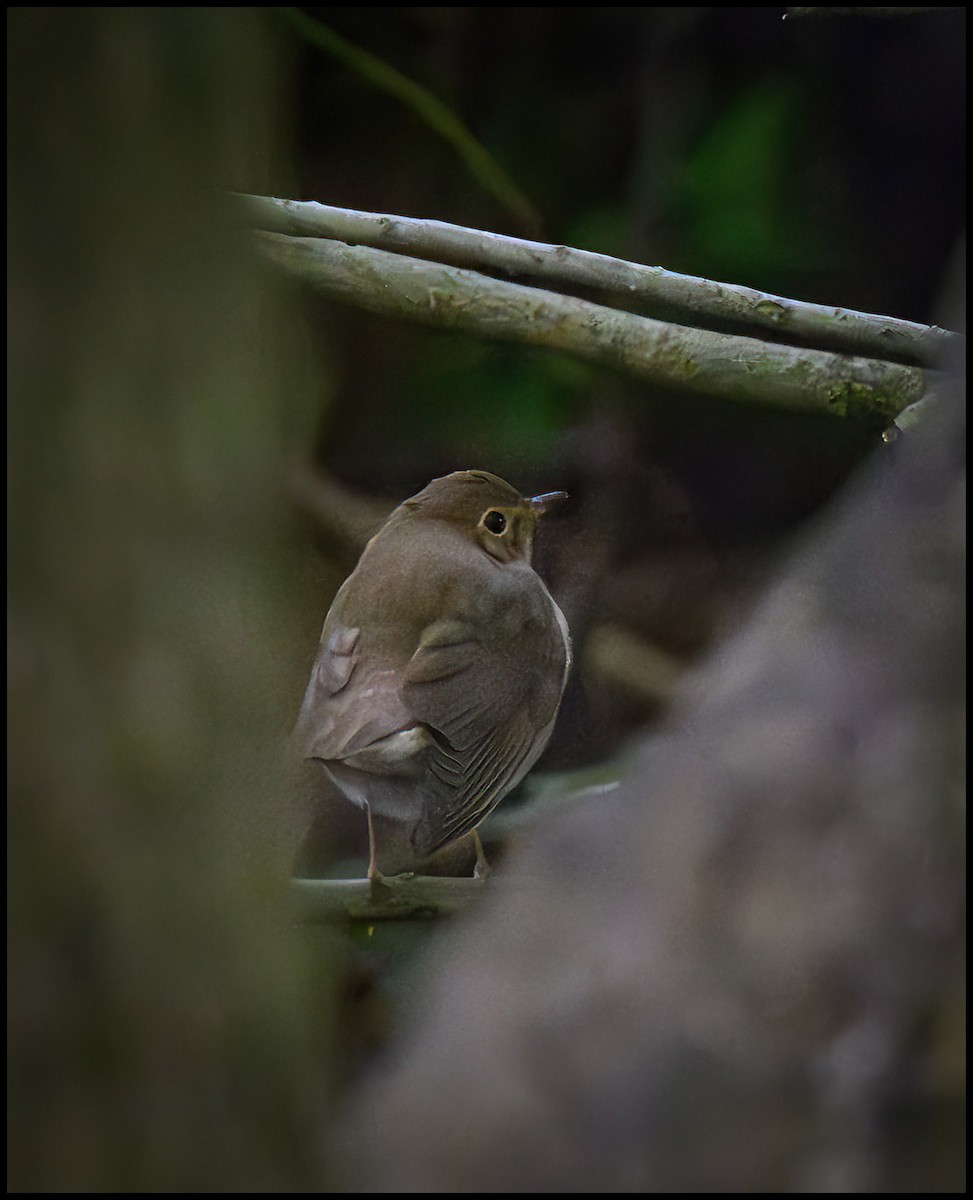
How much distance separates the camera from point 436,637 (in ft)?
3.65

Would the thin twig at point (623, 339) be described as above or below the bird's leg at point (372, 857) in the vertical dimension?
above

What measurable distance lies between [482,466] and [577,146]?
1.15ft

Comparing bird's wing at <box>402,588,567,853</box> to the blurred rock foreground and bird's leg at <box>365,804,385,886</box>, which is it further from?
the blurred rock foreground

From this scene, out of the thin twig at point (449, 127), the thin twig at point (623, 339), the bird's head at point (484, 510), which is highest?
the thin twig at point (449, 127)

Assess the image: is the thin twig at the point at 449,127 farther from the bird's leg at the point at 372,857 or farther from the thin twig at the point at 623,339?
the bird's leg at the point at 372,857

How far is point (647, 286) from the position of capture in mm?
1182

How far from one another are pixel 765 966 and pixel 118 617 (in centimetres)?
61

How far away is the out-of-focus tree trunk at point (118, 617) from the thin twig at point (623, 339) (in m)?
0.50

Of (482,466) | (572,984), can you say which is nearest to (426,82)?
(482,466)

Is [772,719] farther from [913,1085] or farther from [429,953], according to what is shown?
[429,953]

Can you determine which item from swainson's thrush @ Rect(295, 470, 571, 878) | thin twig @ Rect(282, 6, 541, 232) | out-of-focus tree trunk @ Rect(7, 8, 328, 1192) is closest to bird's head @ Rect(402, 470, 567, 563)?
swainson's thrush @ Rect(295, 470, 571, 878)

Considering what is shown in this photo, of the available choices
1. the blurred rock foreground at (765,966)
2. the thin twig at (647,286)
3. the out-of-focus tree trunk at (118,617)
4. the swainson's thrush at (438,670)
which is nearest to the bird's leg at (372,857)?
the swainson's thrush at (438,670)

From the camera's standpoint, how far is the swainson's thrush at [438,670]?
107cm

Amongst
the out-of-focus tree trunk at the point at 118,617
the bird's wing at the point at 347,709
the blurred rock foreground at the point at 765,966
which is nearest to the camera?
the out-of-focus tree trunk at the point at 118,617
